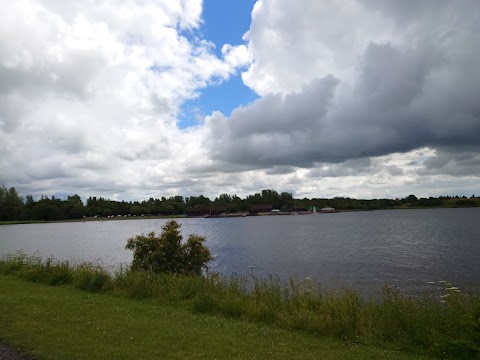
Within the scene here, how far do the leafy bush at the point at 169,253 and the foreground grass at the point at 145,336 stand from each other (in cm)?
863

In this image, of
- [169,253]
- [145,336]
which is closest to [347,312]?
[145,336]

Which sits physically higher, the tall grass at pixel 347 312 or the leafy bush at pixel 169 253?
the leafy bush at pixel 169 253

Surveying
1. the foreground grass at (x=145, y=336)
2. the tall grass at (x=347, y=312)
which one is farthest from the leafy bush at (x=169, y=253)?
the foreground grass at (x=145, y=336)

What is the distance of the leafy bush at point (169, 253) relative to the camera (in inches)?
931

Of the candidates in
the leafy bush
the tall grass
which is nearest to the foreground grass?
the tall grass

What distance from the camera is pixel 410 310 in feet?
42.5

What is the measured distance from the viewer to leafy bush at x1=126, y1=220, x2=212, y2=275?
23641 millimetres

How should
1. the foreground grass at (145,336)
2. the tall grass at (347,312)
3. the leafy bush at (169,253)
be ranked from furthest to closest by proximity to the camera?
the leafy bush at (169,253)
the tall grass at (347,312)
the foreground grass at (145,336)

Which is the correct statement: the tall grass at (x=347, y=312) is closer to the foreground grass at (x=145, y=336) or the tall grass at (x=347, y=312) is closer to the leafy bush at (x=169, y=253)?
the foreground grass at (x=145, y=336)

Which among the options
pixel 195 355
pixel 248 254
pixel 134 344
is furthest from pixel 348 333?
pixel 248 254

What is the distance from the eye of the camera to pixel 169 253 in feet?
78.8

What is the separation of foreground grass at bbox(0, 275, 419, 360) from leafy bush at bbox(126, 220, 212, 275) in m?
8.63

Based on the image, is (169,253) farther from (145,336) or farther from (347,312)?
(347,312)

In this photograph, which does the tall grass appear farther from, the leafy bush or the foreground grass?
the leafy bush
